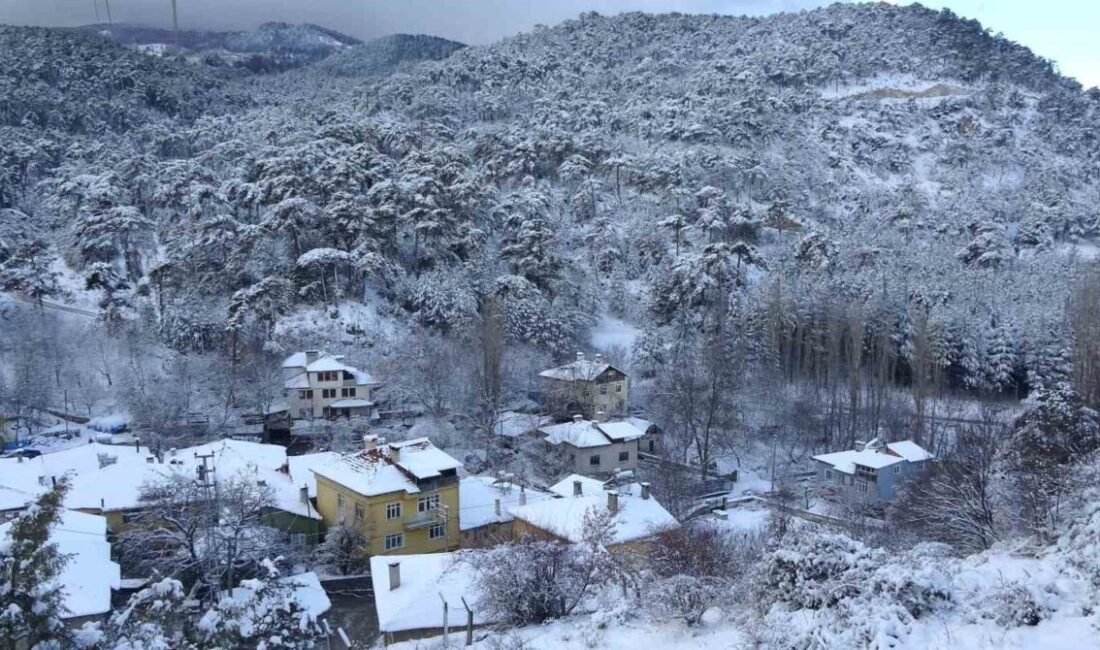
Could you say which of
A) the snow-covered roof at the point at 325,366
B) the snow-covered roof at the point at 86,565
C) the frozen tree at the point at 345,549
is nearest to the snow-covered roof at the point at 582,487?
the frozen tree at the point at 345,549

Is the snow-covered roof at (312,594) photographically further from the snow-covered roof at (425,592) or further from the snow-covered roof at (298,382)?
the snow-covered roof at (298,382)

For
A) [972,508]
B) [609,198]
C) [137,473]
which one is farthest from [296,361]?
[609,198]

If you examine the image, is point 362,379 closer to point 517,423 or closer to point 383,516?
point 517,423

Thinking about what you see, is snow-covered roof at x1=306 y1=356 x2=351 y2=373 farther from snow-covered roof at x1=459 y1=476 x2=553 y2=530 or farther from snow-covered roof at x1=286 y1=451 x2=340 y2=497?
snow-covered roof at x1=459 y1=476 x2=553 y2=530

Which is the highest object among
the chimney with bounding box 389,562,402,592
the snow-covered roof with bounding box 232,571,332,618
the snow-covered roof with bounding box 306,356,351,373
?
the snow-covered roof with bounding box 306,356,351,373

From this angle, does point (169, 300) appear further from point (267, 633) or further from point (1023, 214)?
point (1023, 214)

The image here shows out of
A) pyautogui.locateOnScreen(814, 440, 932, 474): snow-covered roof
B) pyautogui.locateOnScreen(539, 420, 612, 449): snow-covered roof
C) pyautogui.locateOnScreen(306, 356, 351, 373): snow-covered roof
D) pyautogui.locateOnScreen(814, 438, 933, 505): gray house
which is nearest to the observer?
pyautogui.locateOnScreen(814, 438, 933, 505): gray house

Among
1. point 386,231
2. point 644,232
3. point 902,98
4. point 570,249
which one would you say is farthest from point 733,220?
point 902,98

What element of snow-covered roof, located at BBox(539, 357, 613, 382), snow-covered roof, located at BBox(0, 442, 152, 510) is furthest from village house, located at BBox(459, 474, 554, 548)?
snow-covered roof, located at BBox(0, 442, 152, 510)
